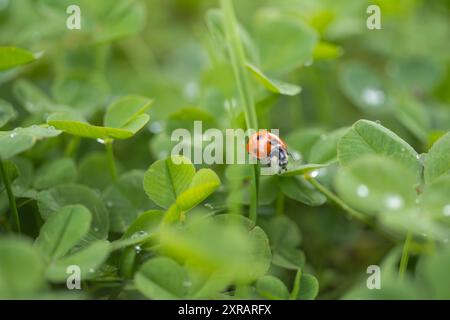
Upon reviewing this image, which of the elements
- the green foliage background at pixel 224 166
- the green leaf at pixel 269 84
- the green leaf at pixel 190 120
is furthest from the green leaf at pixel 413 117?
the green leaf at pixel 190 120

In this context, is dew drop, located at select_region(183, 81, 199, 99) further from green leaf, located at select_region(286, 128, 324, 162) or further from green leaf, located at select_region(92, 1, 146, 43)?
green leaf, located at select_region(286, 128, 324, 162)

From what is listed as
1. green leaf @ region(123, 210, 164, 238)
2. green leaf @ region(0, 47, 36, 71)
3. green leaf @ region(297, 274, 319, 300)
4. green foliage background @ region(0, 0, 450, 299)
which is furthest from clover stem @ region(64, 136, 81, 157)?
green leaf @ region(297, 274, 319, 300)

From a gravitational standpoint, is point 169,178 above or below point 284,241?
above

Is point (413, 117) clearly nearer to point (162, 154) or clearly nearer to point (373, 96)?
point (373, 96)

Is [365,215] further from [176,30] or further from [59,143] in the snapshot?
[176,30]

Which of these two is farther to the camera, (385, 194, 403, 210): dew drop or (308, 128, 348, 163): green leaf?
(308, 128, 348, 163): green leaf

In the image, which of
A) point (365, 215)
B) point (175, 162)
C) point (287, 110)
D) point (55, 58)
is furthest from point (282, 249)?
point (55, 58)

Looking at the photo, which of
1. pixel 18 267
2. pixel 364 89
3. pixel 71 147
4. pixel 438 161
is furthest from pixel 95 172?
pixel 364 89

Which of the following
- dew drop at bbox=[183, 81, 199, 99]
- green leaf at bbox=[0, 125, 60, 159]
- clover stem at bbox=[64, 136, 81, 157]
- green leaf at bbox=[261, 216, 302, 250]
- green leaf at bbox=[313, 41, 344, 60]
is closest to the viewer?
green leaf at bbox=[0, 125, 60, 159]
